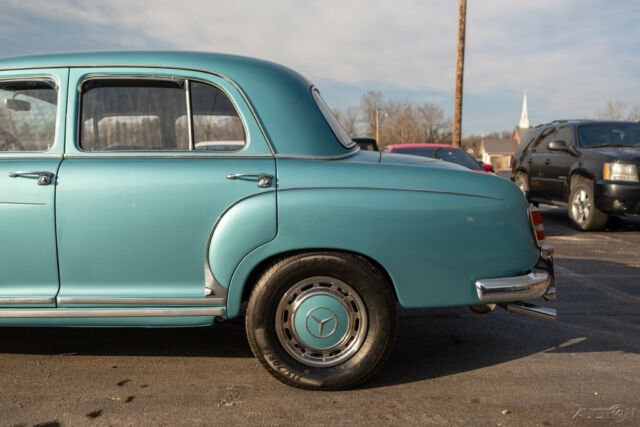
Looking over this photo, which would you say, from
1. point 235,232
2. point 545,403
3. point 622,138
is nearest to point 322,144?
point 235,232

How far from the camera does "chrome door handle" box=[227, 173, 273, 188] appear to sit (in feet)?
9.37

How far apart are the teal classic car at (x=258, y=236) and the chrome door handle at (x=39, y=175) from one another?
1 cm

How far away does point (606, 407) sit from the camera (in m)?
2.78

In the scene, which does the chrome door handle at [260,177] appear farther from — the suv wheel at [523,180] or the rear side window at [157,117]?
the suv wheel at [523,180]

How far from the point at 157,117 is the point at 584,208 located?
314 inches

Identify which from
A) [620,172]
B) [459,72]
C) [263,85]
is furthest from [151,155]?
[459,72]

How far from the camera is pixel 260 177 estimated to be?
9.41 ft

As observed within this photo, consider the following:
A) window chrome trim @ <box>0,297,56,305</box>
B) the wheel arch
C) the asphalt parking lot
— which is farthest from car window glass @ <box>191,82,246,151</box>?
the asphalt parking lot

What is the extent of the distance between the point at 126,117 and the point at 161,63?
36cm

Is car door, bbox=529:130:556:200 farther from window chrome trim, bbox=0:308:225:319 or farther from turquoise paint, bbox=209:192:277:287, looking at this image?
window chrome trim, bbox=0:308:225:319

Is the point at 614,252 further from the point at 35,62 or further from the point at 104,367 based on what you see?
the point at 35,62

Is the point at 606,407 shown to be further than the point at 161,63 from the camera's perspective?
No

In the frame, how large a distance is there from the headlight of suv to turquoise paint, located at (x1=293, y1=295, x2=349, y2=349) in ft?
23.1

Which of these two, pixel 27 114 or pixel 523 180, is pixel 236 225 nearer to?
pixel 27 114
